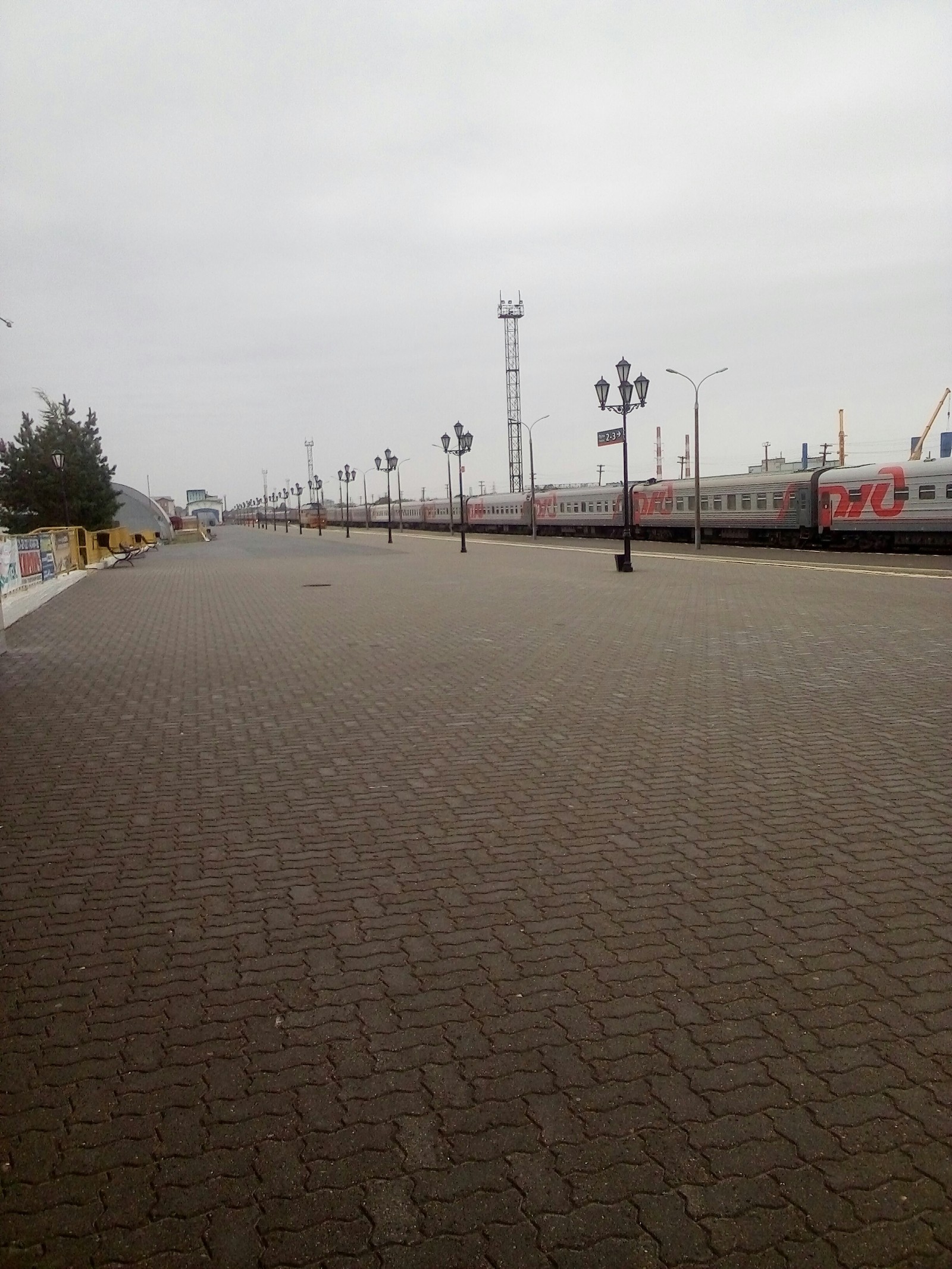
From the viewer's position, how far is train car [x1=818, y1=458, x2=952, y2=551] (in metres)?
29.1

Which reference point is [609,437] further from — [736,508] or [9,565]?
[9,565]

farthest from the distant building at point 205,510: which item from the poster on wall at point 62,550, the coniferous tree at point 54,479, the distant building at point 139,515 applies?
the poster on wall at point 62,550

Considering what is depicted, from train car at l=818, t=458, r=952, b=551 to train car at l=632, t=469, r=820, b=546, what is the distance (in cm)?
91

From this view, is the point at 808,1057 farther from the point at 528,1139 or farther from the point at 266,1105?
the point at 266,1105

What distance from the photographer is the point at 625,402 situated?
24.7 m

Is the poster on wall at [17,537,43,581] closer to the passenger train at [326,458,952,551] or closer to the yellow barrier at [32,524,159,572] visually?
the yellow barrier at [32,524,159,572]

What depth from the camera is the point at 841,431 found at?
9581 centimetres

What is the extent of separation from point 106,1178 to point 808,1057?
2184 mm

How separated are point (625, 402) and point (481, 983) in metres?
22.7

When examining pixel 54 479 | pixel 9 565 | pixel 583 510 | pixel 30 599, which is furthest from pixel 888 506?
pixel 54 479

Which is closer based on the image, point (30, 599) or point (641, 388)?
point (30, 599)

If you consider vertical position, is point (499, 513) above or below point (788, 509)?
above

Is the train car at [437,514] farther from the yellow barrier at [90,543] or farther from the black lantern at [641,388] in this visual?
the black lantern at [641,388]

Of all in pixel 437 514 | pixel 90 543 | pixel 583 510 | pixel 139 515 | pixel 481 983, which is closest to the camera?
pixel 481 983
